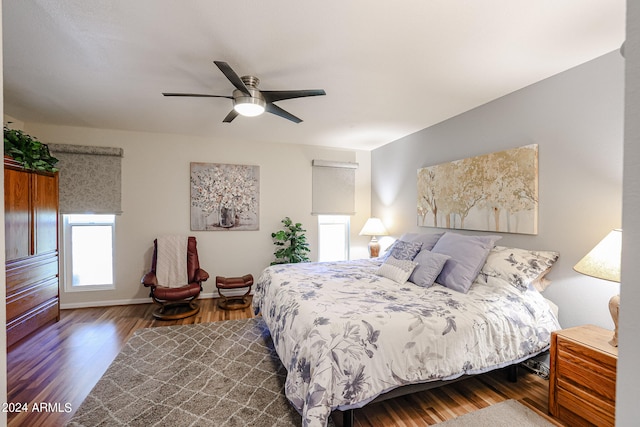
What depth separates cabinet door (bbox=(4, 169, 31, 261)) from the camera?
2.67m

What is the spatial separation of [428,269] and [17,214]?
3.99m

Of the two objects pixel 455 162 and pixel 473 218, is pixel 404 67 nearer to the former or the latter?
pixel 455 162

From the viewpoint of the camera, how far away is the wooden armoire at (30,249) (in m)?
2.73

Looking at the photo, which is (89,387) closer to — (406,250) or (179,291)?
(179,291)

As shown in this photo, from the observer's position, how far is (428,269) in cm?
258

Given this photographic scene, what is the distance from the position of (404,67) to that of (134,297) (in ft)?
14.7

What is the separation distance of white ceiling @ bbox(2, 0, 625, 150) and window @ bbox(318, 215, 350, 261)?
7.56 feet

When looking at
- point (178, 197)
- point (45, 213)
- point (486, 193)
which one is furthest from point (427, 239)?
point (45, 213)

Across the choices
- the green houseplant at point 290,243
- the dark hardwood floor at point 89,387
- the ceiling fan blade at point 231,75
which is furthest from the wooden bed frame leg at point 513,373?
the ceiling fan blade at point 231,75

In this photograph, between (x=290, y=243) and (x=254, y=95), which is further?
(x=290, y=243)

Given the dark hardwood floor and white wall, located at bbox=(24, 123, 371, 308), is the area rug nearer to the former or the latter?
the dark hardwood floor

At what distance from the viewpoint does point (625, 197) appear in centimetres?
54

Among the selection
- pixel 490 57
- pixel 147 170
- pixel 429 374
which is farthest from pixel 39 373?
pixel 490 57

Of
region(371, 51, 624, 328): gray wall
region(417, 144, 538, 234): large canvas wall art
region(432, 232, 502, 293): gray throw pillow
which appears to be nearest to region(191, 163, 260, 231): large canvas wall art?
region(417, 144, 538, 234): large canvas wall art
